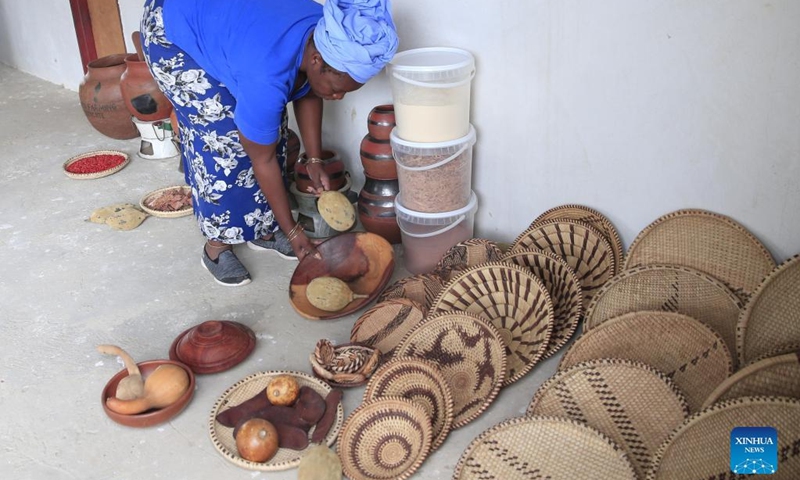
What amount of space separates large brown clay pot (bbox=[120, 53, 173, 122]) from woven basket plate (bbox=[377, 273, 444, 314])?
215 centimetres

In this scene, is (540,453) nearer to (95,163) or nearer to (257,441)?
(257,441)

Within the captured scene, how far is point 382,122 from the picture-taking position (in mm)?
2887

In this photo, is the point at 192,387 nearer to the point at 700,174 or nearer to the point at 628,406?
the point at 628,406

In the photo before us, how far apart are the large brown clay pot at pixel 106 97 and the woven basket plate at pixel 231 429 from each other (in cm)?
271

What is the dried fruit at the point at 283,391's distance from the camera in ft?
6.99

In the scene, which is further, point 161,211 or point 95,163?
point 95,163

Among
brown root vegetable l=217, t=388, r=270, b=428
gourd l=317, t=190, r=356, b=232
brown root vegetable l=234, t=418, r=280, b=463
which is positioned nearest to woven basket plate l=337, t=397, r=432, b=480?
brown root vegetable l=234, t=418, r=280, b=463

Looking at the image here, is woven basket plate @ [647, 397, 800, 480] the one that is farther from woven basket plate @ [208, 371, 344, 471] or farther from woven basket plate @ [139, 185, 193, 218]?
woven basket plate @ [139, 185, 193, 218]

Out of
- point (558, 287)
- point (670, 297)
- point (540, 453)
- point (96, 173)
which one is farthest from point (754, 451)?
point (96, 173)

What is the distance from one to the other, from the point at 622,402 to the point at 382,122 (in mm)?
1483

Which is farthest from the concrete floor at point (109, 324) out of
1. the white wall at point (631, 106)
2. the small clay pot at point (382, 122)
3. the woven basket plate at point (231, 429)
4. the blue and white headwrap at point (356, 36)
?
the blue and white headwrap at point (356, 36)

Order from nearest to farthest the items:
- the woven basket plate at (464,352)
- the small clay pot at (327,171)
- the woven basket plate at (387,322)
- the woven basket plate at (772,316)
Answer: the woven basket plate at (772,316)
the woven basket plate at (464,352)
the woven basket plate at (387,322)
the small clay pot at (327,171)

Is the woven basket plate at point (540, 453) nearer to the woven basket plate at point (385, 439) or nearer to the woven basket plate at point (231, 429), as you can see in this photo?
the woven basket plate at point (385, 439)

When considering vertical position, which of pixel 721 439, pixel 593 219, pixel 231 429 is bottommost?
pixel 231 429
